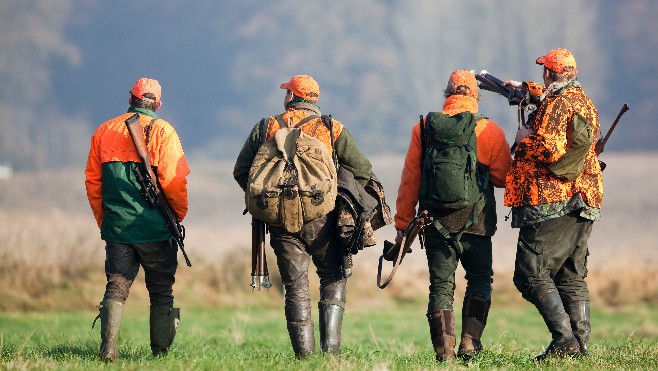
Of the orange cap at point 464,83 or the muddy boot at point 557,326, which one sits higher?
the orange cap at point 464,83

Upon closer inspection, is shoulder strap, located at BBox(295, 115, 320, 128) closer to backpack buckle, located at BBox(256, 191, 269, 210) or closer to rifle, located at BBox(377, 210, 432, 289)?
backpack buckle, located at BBox(256, 191, 269, 210)

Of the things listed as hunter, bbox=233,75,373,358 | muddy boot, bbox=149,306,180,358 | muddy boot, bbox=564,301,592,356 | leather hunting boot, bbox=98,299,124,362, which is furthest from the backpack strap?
muddy boot, bbox=564,301,592,356

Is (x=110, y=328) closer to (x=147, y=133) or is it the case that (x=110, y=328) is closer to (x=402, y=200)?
(x=147, y=133)

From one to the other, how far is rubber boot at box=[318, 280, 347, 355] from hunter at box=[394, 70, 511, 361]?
0.71 meters

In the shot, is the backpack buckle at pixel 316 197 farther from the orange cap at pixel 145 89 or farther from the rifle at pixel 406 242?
the orange cap at pixel 145 89

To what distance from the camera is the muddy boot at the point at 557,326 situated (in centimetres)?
980

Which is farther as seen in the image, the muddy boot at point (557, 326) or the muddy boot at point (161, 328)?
the muddy boot at point (161, 328)

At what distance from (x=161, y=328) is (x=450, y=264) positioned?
2.47 m

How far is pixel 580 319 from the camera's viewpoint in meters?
10.2

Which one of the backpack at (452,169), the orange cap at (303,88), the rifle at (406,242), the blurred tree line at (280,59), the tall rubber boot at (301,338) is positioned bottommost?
the tall rubber boot at (301,338)

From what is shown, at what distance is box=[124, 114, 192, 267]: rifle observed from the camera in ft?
33.2

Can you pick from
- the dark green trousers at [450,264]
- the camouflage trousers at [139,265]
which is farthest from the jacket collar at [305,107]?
the camouflage trousers at [139,265]

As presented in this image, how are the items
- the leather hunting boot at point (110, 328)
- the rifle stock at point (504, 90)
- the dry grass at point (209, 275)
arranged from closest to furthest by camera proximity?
the leather hunting boot at point (110, 328) → the rifle stock at point (504, 90) → the dry grass at point (209, 275)

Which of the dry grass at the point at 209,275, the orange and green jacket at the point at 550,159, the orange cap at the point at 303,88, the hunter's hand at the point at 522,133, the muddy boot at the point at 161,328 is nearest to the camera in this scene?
the orange and green jacket at the point at 550,159
